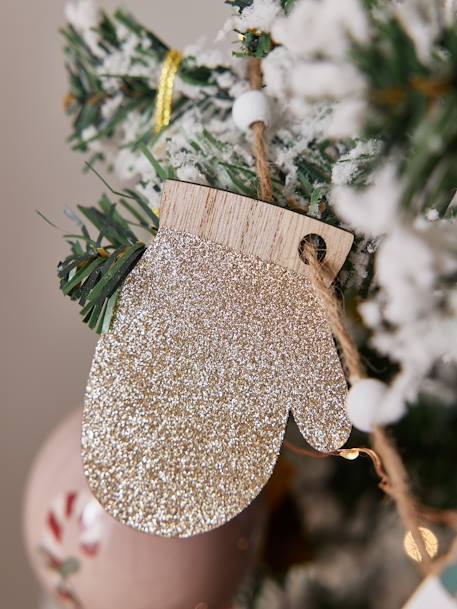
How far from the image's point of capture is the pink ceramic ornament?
0.44 meters

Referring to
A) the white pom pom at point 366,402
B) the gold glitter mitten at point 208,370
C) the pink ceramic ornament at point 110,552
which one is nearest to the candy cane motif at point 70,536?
the pink ceramic ornament at point 110,552

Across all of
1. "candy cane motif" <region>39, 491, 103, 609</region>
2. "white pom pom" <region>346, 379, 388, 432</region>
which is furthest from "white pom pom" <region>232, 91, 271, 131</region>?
"candy cane motif" <region>39, 491, 103, 609</region>

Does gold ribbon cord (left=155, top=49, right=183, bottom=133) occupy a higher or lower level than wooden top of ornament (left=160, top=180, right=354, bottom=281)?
higher

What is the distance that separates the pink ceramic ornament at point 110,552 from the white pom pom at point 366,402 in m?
0.23

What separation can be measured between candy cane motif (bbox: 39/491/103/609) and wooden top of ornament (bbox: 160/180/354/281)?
245 millimetres

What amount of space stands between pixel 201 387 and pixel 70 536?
23 cm

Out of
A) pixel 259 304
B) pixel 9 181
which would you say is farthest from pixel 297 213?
pixel 9 181

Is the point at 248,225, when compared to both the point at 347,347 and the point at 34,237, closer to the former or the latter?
the point at 347,347

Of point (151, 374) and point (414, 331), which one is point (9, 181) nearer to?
point (151, 374)

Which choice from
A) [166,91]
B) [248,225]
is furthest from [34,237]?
[248,225]

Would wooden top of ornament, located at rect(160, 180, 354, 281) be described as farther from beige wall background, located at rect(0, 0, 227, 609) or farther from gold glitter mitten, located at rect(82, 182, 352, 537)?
beige wall background, located at rect(0, 0, 227, 609)

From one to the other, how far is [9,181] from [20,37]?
0.46 feet

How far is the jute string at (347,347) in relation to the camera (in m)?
0.24

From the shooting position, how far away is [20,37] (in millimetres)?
616
